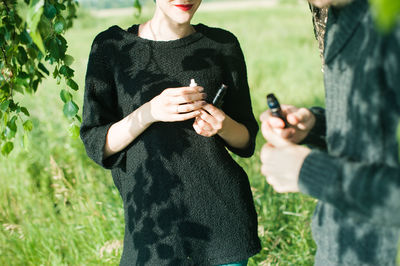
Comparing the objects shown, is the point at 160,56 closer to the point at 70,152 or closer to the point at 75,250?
the point at 75,250

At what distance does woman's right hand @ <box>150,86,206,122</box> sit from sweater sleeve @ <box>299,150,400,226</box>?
1.61ft

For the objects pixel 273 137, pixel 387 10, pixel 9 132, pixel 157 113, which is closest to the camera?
pixel 387 10

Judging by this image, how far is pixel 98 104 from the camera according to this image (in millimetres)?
1506

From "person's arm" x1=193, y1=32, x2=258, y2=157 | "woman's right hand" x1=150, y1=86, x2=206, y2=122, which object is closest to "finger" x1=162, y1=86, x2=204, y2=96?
"woman's right hand" x1=150, y1=86, x2=206, y2=122

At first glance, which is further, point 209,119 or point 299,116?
point 209,119

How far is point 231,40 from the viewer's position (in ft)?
5.29

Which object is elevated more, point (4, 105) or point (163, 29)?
point (163, 29)

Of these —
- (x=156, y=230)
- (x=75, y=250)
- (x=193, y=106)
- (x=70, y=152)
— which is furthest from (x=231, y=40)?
(x=70, y=152)

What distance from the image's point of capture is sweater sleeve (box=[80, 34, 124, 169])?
4.89ft

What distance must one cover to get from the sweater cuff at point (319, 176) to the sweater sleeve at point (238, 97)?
0.62 m

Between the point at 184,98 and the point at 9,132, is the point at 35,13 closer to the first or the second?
the point at 184,98

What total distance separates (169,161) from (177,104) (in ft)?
0.73

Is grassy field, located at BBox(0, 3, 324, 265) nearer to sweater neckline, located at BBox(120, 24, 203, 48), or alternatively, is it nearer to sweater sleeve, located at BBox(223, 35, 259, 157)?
sweater neckline, located at BBox(120, 24, 203, 48)

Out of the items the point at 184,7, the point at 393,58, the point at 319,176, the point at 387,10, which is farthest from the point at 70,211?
the point at 387,10
